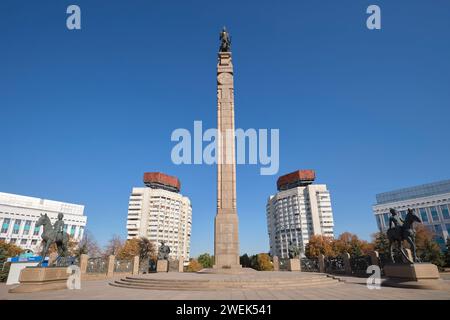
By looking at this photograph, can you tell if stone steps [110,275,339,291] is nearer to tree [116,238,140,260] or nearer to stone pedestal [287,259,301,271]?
stone pedestal [287,259,301,271]

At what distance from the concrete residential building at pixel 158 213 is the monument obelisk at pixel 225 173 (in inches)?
3823

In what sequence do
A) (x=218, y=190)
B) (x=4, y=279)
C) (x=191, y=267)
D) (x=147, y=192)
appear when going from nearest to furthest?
(x=4, y=279)
(x=218, y=190)
(x=191, y=267)
(x=147, y=192)

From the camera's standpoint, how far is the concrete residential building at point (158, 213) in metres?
112

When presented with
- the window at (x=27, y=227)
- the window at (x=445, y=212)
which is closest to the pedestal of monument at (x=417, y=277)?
the window at (x=27, y=227)

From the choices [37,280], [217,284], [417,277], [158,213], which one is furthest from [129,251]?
[417,277]

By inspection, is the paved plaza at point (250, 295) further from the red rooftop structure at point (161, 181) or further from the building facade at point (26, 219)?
the red rooftop structure at point (161, 181)

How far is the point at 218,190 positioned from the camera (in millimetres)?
19562

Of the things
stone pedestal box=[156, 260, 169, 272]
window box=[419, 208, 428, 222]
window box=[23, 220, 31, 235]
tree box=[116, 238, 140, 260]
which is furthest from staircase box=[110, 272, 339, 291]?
window box=[419, 208, 428, 222]

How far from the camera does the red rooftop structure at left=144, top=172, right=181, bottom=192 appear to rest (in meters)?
121

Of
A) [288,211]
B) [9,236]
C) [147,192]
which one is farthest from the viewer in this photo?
A: [288,211]

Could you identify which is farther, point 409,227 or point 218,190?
point 218,190
